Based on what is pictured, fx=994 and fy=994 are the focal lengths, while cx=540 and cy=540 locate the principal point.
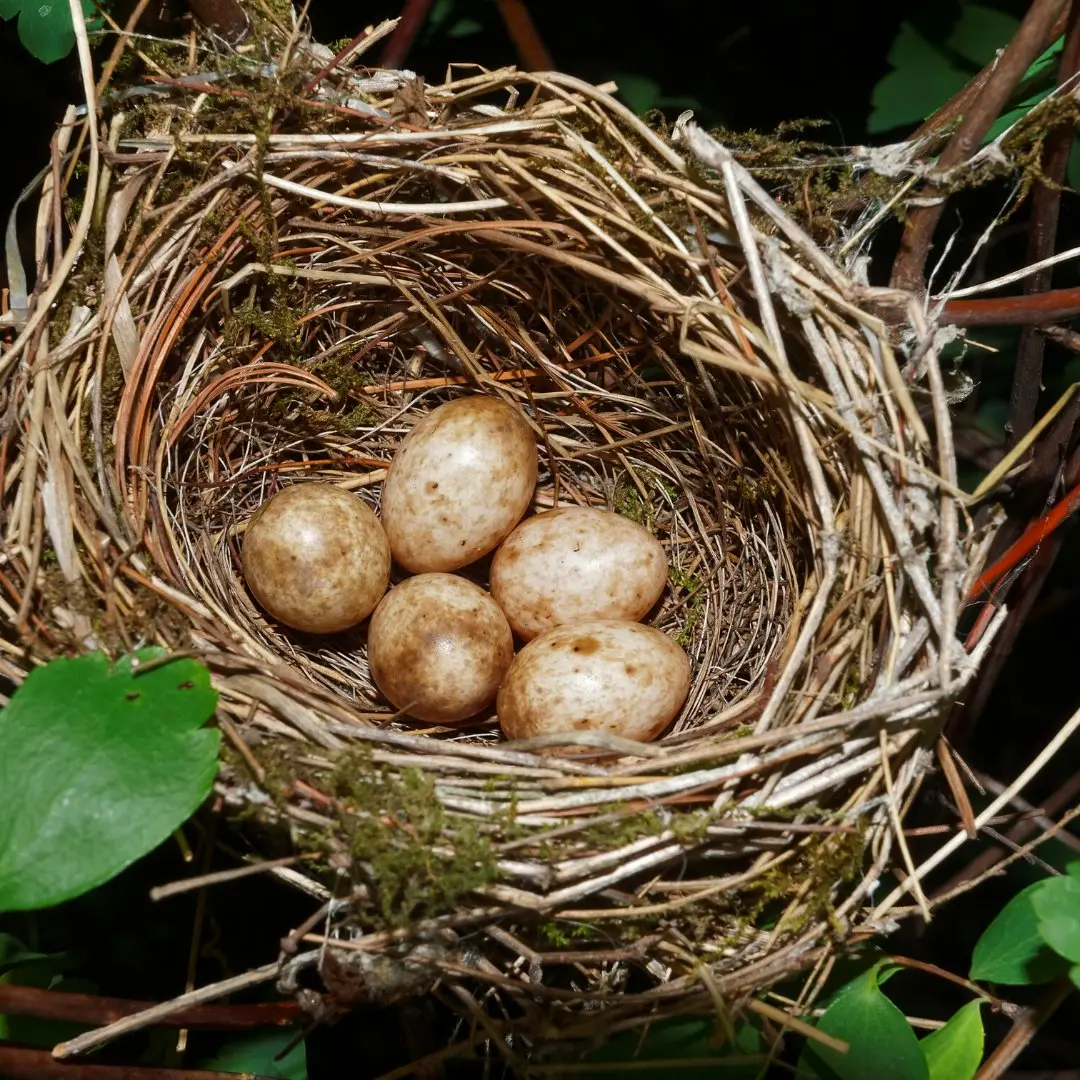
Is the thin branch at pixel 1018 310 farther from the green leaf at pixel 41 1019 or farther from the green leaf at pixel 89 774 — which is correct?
the green leaf at pixel 41 1019

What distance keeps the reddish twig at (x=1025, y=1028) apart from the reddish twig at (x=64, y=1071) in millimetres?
793

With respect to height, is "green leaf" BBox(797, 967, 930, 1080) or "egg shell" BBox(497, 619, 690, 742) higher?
"egg shell" BBox(497, 619, 690, 742)

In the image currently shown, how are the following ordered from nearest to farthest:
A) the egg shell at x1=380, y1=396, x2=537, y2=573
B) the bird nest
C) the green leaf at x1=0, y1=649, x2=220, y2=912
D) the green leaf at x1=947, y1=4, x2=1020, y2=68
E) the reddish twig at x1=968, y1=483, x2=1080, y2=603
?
1. the green leaf at x1=0, y1=649, x2=220, y2=912
2. the bird nest
3. the reddish twig at x1=968, y1=483, x2=1080, y2=603
4. the green leaf at x1=947, y1=4, x2=1020, y2=68
5. the egg shell at x1=380, y1=396, x2=537, y2=573

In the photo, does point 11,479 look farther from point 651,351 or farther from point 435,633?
point 651,351

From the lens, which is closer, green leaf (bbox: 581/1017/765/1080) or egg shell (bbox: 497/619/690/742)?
green leaf (bbox: 581/1017/765/1080)

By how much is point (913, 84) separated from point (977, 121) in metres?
0.41

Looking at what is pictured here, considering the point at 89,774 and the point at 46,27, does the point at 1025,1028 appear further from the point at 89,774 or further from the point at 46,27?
the point at 46,27

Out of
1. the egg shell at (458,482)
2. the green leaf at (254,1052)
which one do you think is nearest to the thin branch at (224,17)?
the egg shell at (458,482)

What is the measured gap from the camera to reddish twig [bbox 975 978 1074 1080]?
3.48 ft

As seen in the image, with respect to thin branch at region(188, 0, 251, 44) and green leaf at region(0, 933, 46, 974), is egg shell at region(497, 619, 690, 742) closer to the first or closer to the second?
green leaf at region(0, 933, 46, 974)

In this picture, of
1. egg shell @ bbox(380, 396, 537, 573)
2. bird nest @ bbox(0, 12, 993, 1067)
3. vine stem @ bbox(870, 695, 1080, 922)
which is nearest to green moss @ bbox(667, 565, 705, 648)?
bird nest @ bbox(0, 12, 993, 1067)

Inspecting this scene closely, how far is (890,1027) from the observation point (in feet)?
3.25

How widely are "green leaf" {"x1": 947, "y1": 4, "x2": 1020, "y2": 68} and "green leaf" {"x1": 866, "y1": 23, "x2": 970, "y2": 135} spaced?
2cm

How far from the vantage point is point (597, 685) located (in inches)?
50.6
